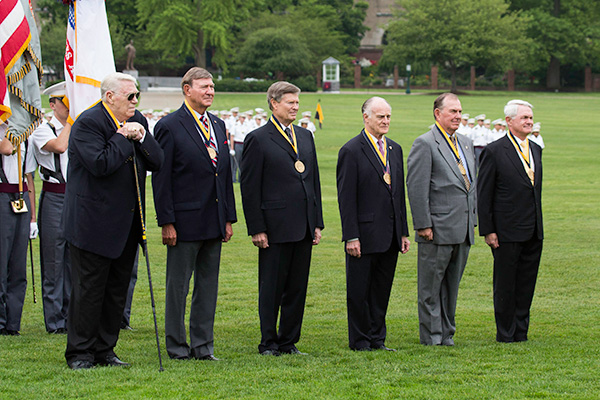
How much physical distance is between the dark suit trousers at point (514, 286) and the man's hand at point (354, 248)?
1.42 metres

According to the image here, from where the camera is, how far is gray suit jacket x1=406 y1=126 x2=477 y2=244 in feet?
23.6

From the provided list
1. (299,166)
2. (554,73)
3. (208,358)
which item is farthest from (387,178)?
(554,73)

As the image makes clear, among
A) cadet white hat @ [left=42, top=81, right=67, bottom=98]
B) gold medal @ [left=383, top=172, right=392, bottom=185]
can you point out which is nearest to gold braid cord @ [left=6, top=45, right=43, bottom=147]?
cadet white hat @ [left=42, top=81, right=67, bottom=98]

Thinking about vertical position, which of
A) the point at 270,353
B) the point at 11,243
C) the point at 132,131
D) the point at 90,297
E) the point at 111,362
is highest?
the point at 132,131

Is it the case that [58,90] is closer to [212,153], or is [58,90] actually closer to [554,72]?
[212,153]

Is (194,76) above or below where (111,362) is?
above

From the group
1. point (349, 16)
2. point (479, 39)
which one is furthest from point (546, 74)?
point (349, 16)

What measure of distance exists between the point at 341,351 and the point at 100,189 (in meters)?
2.30

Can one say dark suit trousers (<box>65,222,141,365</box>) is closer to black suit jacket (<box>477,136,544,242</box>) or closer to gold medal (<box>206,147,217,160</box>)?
gold medal (<box>206,147,217,160</box>)

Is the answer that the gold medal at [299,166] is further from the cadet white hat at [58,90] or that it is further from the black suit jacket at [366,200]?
the cadet white hat at [58,90]

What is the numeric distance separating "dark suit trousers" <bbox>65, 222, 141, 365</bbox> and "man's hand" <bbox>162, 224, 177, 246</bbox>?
0.85 ft

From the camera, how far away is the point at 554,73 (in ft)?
261

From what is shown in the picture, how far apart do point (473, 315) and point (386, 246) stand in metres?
2.29

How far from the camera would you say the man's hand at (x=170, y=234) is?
6.29 metres
